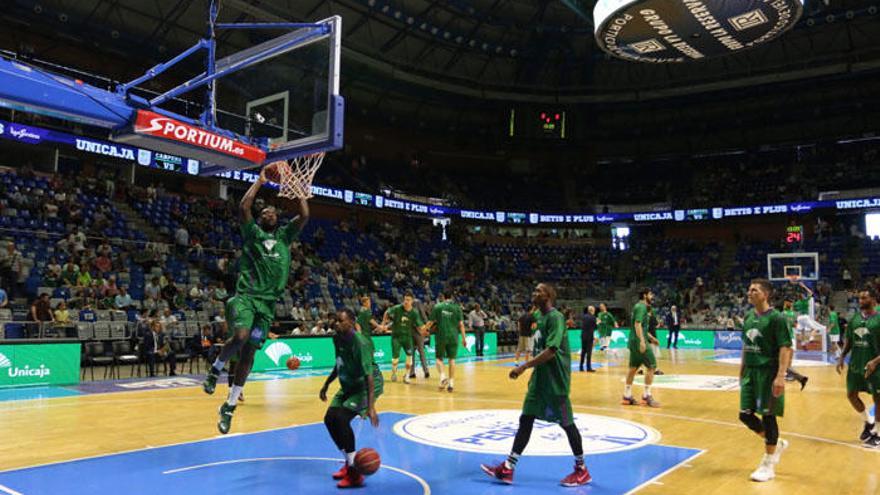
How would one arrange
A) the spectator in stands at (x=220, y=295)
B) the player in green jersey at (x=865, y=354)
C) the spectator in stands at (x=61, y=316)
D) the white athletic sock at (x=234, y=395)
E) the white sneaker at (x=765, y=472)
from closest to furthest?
the white athletic sock at (x=234, y=395) → the white sneaker at (x=765, y=472) → the player in green jersey at (x=865, y=354) → the spectator in stands at (x=61, y=316) → the spectator in stands at (x=220, y=295)

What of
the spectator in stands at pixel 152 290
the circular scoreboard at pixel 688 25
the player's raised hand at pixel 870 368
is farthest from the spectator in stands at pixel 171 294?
the player's raised hand at pixel 870 368

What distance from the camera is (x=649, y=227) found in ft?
143

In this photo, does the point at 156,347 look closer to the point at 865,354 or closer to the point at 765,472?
the point at 765,472

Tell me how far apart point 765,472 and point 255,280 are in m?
5.14

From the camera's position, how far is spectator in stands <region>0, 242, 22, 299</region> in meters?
17.1

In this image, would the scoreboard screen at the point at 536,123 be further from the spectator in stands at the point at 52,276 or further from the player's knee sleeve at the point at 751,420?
the player's knee sleeve at the point at 751,420

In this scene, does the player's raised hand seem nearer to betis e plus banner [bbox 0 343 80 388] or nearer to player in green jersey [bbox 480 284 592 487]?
player in green jersey [bbox 480 284 592 487]

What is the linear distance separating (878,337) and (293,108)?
7528 millimetres

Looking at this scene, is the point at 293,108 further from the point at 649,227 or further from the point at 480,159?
the point at 649,227

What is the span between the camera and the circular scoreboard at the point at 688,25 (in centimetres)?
1084

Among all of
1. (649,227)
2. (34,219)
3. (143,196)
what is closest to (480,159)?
(649,227)

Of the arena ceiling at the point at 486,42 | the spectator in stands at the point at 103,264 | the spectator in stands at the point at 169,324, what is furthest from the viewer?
the arena ceiling at the point at 486,42

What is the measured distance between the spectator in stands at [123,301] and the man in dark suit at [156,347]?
76.2 inches

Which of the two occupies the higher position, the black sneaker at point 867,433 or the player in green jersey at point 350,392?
the player in green jersey at point 350,392
